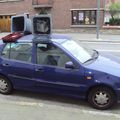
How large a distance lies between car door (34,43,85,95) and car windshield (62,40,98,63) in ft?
0.64

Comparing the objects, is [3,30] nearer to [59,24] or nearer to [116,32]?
[59,24]

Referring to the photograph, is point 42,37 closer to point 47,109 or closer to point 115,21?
point 47,109

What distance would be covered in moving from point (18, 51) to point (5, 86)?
0.85 metres

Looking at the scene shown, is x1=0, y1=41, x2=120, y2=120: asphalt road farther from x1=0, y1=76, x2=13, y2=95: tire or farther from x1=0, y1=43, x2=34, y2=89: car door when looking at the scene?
x1=0, y1=43, x2=34, y2=89: car door

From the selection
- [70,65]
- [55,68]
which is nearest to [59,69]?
[55,68]

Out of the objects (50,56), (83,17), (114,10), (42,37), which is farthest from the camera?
(83,17)

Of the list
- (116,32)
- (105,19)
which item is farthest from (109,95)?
(105,19)

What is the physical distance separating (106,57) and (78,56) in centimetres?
90

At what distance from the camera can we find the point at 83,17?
3119 cm

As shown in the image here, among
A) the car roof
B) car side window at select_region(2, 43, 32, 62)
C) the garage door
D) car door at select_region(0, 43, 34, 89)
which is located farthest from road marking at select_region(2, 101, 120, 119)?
the garage door

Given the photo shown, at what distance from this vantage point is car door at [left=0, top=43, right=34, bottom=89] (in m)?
6.71

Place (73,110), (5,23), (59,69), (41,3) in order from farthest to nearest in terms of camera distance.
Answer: (5,23) < (41,3) < (59,69) < (73,110)

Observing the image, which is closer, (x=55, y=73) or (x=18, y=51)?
(x=55, y=73)

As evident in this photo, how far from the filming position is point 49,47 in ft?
21.5
